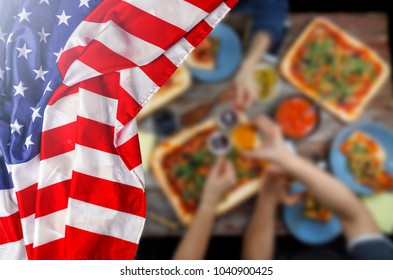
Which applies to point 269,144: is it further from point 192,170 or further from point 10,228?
point 10,228

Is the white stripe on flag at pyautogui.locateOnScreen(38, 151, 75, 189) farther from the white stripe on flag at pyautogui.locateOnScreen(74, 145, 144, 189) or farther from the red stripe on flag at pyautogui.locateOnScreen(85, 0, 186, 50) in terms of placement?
the red stripe on flag at pyautogui.locateOnScreen(85, 0, 186, 50)

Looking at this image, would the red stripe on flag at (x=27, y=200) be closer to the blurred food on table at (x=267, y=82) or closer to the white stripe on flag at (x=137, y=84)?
the white stripe on flag at (x=137, y=84)

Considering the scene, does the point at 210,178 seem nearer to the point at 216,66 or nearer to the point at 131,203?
the point at 216,66

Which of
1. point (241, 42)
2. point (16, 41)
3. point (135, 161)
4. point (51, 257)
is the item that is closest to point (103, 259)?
point (51, 257)

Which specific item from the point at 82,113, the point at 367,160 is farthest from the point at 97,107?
the point at 367,160

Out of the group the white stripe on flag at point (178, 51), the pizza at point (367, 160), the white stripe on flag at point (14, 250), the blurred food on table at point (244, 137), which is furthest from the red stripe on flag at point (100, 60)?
the pizza at point (367, 160)

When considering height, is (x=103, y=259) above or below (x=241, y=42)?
above

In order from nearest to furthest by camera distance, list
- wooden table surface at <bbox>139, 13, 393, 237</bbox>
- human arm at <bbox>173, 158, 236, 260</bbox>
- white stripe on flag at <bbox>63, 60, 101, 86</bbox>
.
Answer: white stripe on flag at <bbox>63, 60, 101, 86</bbox>, human arm at <bbox>173, 158, 236, 260</bbox>, wooden table surface at <bbox>139, 13, 393, 237</bbox>

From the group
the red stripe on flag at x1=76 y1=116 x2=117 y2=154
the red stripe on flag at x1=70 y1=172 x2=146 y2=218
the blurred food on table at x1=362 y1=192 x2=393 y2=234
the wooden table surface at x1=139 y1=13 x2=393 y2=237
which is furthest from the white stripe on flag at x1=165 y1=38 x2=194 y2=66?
the blurred food on table at x1=362 y1=192 x2=393 y2=234
